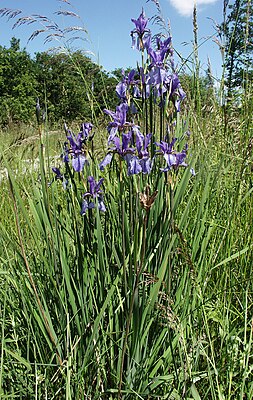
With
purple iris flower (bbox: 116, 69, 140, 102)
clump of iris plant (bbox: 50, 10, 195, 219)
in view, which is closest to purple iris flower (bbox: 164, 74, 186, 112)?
clump of iris plant (bbox: 50, 10, 195, 219)

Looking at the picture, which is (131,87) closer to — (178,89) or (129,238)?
(178,89)

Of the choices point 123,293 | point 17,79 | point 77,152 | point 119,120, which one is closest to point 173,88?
point 119,120

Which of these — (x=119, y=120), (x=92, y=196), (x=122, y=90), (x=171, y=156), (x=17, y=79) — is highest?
(x=17, y=79)

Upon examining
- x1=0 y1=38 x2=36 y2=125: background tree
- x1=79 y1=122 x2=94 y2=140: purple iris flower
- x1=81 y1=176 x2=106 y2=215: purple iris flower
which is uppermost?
x1=0 y1=38 x2=36 y2=125: background tree

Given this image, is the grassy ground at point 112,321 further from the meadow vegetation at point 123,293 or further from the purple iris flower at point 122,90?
the purple iris flower at point 122,90

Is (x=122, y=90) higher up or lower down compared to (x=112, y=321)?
higher up

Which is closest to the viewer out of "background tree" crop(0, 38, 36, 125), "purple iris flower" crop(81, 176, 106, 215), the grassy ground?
the grassy ground

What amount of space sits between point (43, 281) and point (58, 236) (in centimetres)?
25

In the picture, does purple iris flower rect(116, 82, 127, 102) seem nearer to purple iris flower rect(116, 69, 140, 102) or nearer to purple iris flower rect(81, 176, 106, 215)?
purple iris flower rect(116, 69, 140, 102)

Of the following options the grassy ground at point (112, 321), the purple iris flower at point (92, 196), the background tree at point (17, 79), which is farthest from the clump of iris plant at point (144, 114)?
the background tree at point (17, 79)

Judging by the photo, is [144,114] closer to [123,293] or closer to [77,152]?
[77,152]

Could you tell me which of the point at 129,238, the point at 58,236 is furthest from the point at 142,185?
the point at 58,236

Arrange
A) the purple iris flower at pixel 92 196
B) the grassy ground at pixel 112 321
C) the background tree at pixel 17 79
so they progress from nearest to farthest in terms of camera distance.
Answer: the grassy ground at pixel 112 321
the purple iris flower at pixel 92 196
the background tree at pixel 17 79

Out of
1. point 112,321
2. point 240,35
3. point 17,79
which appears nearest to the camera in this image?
point 112,321
